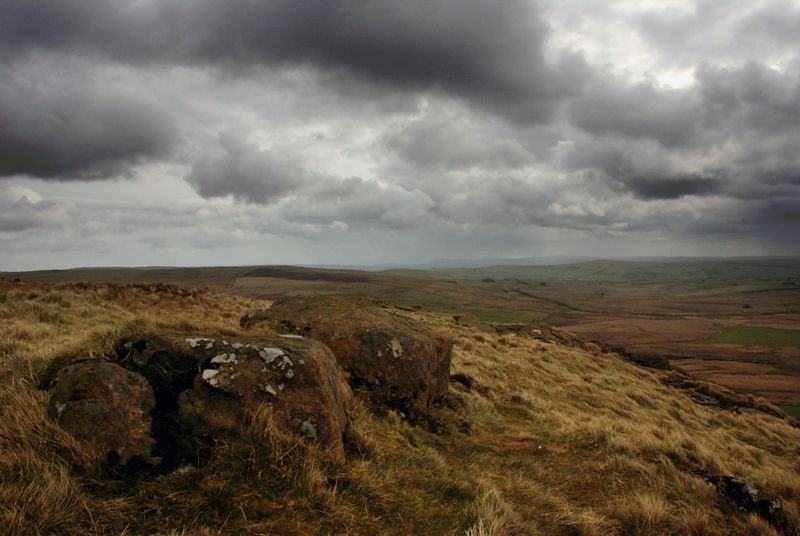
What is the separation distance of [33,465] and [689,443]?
1394 cm

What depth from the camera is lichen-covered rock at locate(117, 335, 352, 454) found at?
5.63m

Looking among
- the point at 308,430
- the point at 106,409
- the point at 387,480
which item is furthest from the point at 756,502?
the point at 106,409

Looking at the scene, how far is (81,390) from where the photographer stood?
5258mm

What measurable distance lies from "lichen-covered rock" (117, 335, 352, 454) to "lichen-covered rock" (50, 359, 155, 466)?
297 millimetres

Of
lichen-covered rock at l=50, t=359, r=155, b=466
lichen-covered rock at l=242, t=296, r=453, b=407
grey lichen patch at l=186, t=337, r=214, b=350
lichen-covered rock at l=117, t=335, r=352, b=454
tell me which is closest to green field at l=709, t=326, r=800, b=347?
lichen-covered rock at l=242, t=296, r=453, b=407

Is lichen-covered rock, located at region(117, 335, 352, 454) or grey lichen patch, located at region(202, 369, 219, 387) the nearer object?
lichen-covered rock, located at region(117, 335, 352, 454)

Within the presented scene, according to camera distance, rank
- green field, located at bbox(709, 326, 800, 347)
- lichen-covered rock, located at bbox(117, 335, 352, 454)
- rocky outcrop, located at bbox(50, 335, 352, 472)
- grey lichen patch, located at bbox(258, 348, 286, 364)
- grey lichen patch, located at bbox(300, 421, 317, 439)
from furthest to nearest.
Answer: green field, located at bbox(709, 326, 800, 347)
grey lichen patch, located at bbox(258, 348, 286, 364)
grey lichen patch, located at bbox(300, 421, 317, 439)
lichen-covered rock, located at bbox(117, 335, 352, 454)
rocky outcrop, located at bbox(50, 335, 352, 472)

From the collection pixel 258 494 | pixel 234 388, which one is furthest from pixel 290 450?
pixel 234 388

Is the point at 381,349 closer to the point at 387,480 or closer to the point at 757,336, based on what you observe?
the point at 387,480

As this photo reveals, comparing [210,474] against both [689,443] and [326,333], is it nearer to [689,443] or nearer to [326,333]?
[326,333]

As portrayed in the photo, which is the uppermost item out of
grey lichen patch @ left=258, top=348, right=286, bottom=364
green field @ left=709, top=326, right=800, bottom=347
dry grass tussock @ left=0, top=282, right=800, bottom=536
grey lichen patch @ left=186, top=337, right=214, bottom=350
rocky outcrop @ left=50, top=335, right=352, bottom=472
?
grey lichen patch @ left=186, top=337, right=214, bottom=350

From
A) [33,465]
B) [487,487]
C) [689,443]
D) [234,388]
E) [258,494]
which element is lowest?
[689,443]

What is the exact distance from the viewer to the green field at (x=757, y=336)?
118662 millimetres

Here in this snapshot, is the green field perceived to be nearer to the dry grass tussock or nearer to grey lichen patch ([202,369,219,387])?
the dry grass tussock
